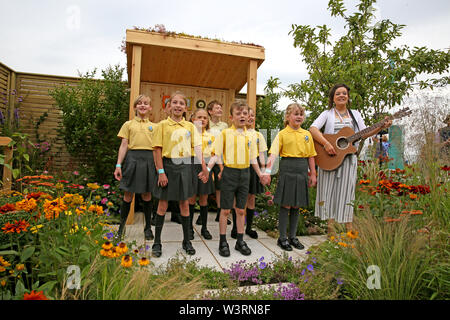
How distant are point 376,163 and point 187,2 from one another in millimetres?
3971

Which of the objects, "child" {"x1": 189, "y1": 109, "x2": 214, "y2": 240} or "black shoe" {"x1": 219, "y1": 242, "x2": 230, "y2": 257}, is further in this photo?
"child" {"x1": 189, "y1": 109, "x2": 214, "y2": 240}

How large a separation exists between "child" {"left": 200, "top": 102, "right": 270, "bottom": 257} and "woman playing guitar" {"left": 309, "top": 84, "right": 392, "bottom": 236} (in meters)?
0.80

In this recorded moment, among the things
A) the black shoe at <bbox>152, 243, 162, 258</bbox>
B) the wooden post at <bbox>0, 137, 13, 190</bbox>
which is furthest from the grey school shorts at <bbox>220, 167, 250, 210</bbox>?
the wooden post at <bbox>0, 137, 13, 190</bbox>

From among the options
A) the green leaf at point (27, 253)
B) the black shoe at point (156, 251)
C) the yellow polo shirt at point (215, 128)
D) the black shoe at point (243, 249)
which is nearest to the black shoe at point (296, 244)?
the black shoe at point (243, 249)

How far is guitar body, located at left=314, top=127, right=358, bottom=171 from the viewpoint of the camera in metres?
3.21

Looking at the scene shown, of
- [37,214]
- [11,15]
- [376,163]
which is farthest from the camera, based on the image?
[376,163]

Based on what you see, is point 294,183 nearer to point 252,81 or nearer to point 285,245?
point 285,245

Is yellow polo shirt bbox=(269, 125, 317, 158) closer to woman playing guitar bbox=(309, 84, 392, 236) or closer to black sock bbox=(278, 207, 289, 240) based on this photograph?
woman playing guitar bbox=(309, 84, 392, 236)

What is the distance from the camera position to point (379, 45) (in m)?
4.25

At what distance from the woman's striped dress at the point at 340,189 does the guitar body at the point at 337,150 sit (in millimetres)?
79

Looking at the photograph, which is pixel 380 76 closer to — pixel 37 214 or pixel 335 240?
pixel 335 240

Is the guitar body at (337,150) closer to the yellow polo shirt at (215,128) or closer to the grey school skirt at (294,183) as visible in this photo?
the grey school skirt at (294,183)

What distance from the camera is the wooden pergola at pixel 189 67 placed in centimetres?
436
